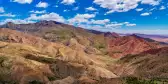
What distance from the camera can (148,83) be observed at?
15188 centimetres

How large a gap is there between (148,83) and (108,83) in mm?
19806

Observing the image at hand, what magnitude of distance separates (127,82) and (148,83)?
10.8 meters

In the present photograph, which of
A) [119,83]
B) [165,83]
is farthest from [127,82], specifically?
[165,83]

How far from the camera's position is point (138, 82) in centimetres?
15450

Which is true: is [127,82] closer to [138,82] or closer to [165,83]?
[138,82]

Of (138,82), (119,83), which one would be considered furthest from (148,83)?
(119,83)

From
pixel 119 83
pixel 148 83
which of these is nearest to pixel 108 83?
pixel 119 83

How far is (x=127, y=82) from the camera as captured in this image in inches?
5901

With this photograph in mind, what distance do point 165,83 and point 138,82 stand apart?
13.0 metres

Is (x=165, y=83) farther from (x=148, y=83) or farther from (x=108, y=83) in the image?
(x=108, y=83)

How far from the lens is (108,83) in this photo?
156375mm

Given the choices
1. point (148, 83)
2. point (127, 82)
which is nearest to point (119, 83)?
point (127, 82)

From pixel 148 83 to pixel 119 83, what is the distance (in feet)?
48.1
